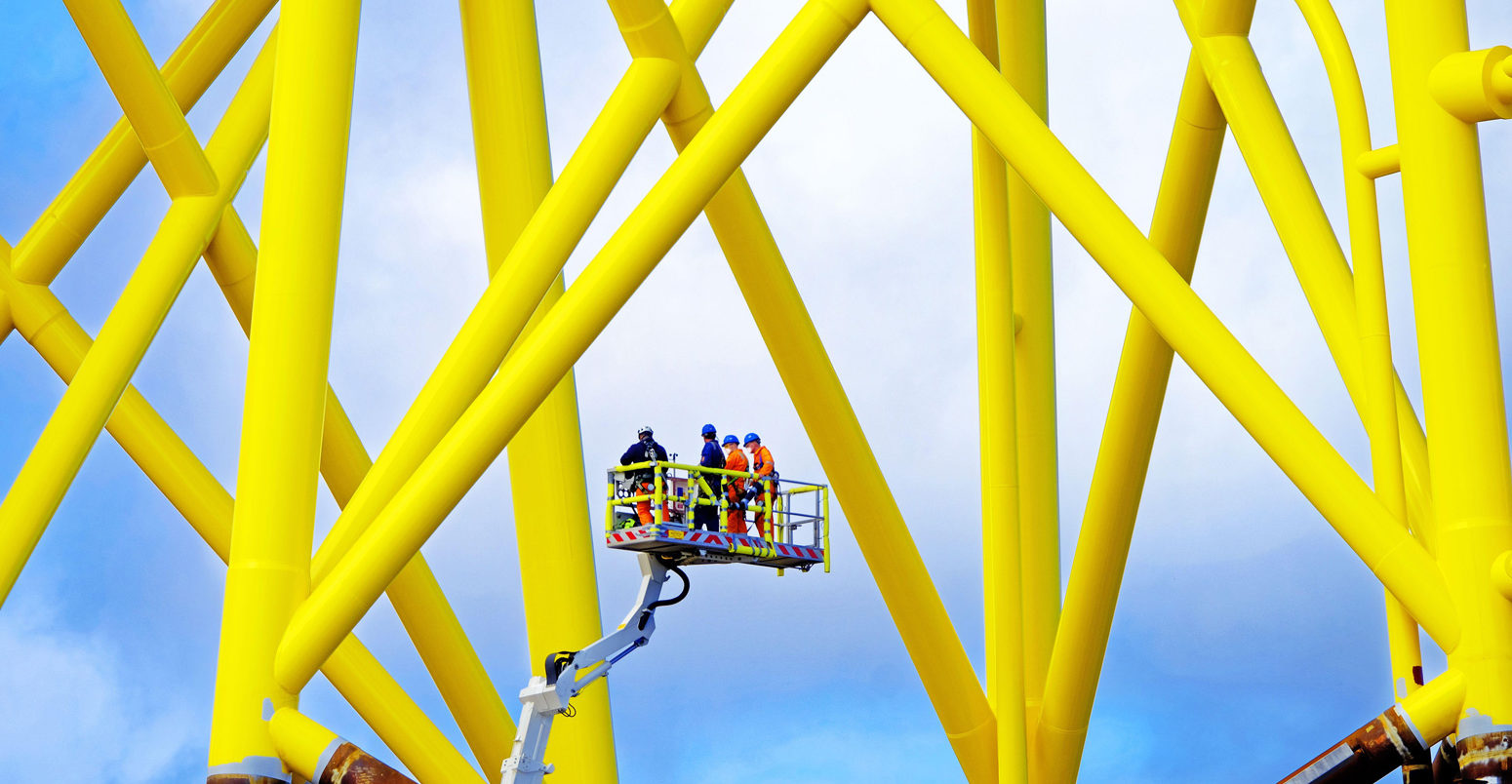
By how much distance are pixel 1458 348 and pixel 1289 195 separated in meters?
3.95

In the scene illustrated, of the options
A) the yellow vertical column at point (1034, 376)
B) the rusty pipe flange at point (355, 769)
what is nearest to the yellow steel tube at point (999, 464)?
the yellow vertical column at point (1034, 376)

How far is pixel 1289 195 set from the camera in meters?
16.1

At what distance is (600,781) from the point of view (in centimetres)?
1797

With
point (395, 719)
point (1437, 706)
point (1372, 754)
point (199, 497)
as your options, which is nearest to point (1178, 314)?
point (1437, 706)

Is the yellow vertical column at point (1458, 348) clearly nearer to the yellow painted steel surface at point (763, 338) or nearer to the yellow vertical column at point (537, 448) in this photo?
the yellow painted steel surface at point (763, 338)

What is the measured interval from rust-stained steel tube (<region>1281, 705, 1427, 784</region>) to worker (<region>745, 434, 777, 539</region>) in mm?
7510

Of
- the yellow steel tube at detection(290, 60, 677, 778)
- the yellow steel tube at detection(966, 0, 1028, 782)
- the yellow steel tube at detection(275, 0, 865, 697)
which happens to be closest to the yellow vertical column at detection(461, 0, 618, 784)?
the yellow steel tube at detection(290, 60, 677, 778)

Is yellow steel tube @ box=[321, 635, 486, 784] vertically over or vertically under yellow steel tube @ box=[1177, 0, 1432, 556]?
under

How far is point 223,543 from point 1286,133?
12.7 meters

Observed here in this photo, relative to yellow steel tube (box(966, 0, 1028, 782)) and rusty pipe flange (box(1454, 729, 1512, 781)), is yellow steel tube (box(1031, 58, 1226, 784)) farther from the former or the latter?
rusty pipe flange (box(1454, 729, 1512, 781))

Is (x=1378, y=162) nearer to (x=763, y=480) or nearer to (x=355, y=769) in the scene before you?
(x=763, y=480)

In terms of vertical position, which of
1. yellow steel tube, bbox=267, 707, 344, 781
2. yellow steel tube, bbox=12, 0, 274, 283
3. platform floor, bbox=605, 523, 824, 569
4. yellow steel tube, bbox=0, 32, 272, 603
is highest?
yellow steel tube, bbox=12, 0, 274, 283

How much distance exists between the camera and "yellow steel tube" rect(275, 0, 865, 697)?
1296cm

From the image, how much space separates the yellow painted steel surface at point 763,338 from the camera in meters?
12.6
